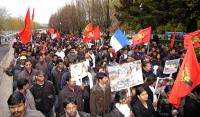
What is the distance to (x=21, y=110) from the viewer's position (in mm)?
4359

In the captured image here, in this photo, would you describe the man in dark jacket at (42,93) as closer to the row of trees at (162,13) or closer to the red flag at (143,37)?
the red flag at (143,37)

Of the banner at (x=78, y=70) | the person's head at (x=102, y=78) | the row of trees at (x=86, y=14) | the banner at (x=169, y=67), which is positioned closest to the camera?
the person's head at (x=102, y=78)

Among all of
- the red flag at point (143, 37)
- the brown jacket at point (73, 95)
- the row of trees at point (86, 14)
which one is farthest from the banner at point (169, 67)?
the row of trees at point (86, 14)

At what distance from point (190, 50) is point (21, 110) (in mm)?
3553

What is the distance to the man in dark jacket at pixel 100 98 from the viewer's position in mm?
7078

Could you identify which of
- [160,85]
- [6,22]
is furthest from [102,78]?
[6,22]

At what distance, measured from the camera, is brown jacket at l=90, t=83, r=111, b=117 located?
707cm

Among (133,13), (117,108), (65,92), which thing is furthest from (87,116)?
(133,13)

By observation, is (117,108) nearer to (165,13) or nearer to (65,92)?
(65,92)

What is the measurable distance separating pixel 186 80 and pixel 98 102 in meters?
1.62

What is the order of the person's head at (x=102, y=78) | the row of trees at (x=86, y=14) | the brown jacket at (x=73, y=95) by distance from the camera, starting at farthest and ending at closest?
the row of trees at (x=86, y=14) → the brown jacket at (x=73, y=95) → the person's head at (x=102, y=78)

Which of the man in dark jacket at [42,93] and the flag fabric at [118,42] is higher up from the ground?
the flag fabric at [118,42]

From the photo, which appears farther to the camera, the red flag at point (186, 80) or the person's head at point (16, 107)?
the red flag at point (186, 80)

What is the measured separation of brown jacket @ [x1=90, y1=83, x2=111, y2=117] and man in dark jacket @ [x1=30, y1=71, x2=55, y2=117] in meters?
1.01
